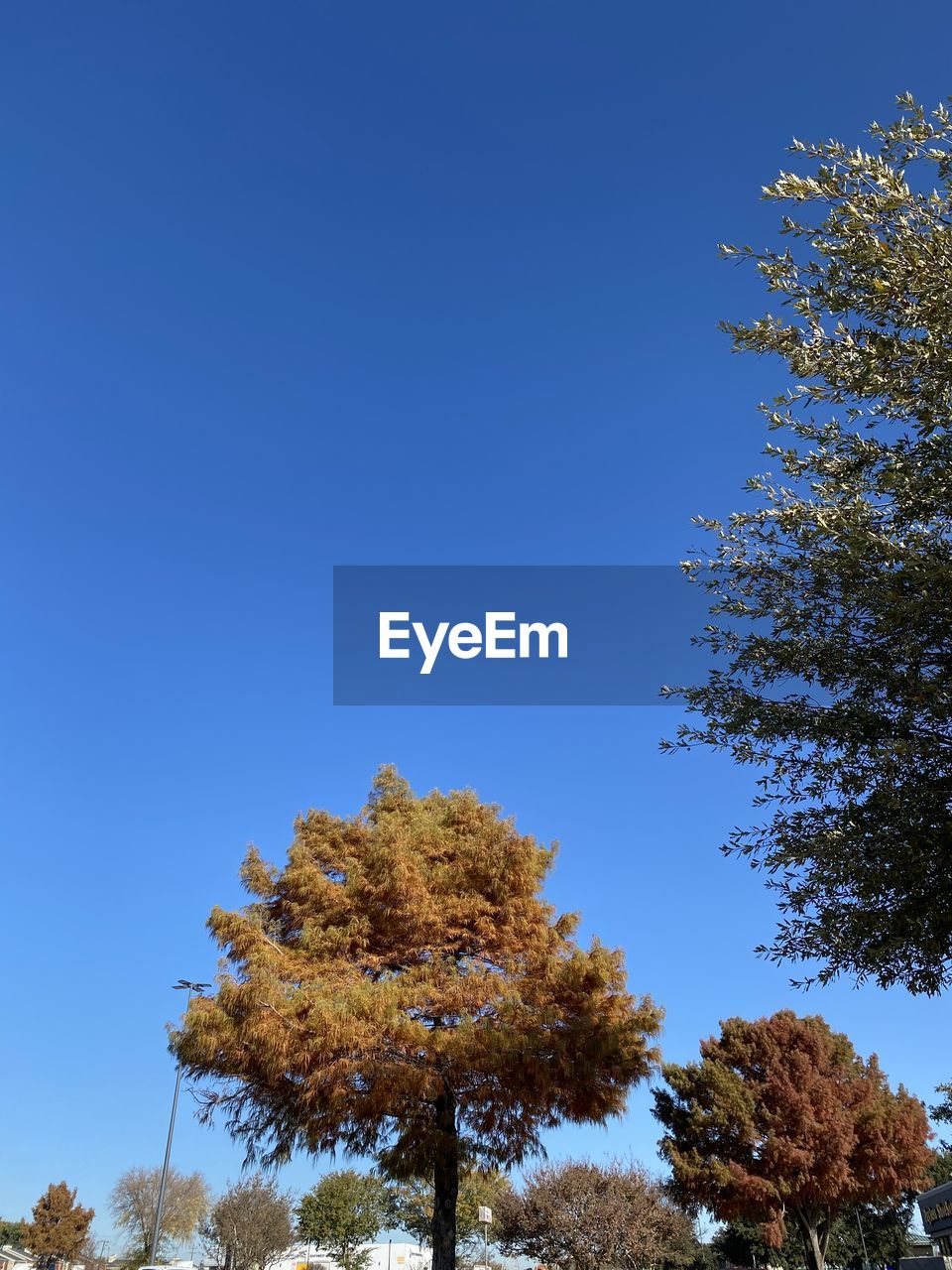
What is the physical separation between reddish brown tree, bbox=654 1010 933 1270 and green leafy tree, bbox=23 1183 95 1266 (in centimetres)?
5438

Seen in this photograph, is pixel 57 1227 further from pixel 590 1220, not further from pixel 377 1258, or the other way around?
pixel 590 1220

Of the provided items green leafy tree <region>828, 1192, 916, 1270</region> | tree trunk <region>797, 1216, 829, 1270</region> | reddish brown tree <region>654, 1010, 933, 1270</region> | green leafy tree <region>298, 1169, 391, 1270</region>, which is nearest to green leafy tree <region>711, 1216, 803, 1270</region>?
green leafy tree <region>828, 1192, 916, 1270</region>

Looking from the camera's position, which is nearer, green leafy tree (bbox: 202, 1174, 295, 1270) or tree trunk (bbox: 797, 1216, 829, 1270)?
tree trunk (bbox: 797, 1216, 829, 1270)

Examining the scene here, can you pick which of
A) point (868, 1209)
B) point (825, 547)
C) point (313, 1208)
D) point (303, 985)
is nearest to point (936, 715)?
point (825, 547)

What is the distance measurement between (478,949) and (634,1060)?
391cm

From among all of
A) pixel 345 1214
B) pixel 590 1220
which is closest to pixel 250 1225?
pixel 345 1214

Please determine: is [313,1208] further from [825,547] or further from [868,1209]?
[825,547]

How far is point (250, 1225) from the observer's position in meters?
52.7

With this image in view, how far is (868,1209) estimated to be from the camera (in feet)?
178

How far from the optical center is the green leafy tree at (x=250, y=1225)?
172 ft

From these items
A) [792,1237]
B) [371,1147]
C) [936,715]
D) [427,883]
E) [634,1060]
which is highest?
[427,883]

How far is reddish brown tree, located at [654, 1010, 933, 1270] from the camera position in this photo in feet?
126

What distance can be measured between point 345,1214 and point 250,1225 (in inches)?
489

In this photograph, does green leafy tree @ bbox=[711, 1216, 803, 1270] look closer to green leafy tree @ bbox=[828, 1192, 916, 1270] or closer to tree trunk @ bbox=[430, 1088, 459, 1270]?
green leafy tree @ bbox=[828, 1192, 916, 1270]
